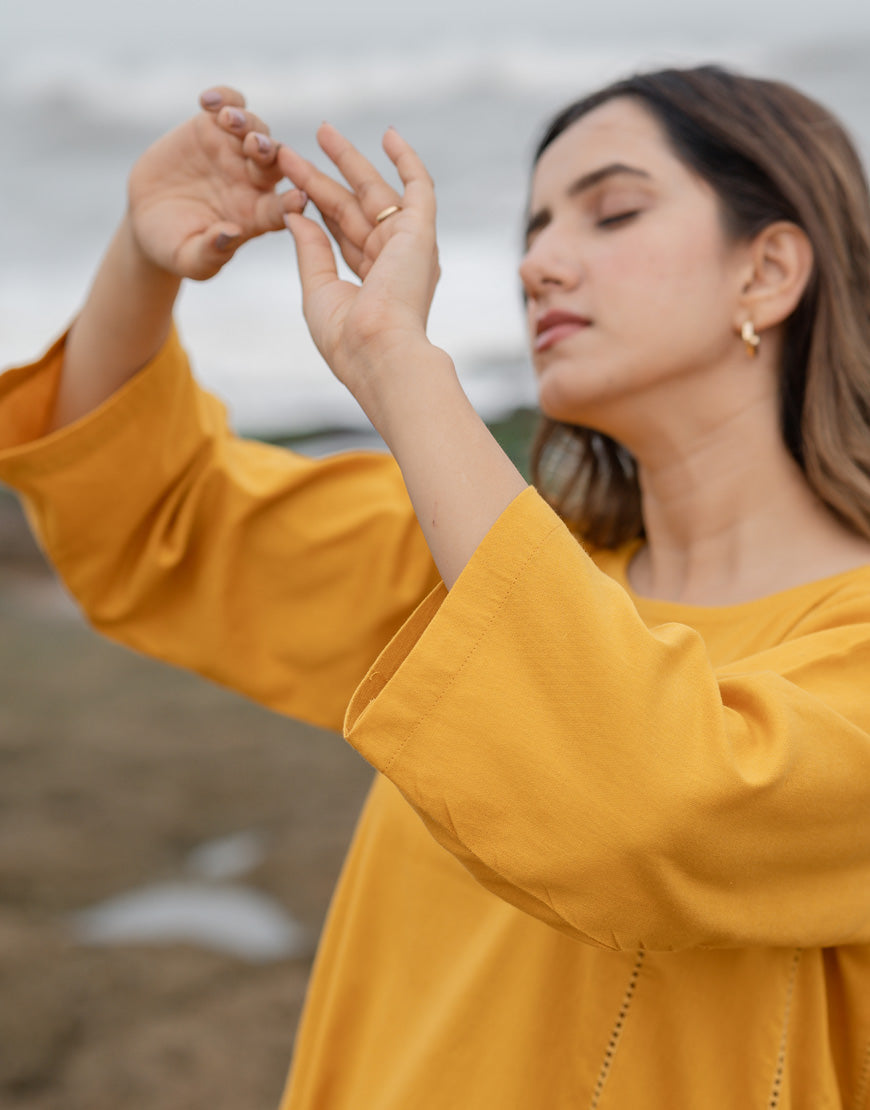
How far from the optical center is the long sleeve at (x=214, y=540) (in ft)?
3.70

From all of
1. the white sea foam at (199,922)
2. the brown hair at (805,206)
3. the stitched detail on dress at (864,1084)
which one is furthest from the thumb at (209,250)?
the white sea foam at (199,922)

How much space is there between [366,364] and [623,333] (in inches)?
13.1

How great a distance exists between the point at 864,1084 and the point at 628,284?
683 millimetres

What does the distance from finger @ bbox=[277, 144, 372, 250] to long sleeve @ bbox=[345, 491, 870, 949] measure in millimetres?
375

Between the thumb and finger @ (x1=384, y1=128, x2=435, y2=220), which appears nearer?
finger @ (x1=384, y1=128, x2=435, y2=220)

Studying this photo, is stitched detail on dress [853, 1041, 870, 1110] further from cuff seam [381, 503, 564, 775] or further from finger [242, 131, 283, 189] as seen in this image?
finger [242, 131, 283, 189]

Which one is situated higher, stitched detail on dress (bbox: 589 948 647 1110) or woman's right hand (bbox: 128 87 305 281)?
woman's right hand (bbox: 128 87 305 281)

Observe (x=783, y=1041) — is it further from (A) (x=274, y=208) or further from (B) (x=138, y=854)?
(B) (x=138, y=854)

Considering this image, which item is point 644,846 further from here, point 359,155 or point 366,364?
point 359,155

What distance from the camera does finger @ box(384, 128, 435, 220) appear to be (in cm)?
85

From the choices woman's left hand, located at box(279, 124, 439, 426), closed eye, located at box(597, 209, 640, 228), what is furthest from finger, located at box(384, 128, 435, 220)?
closed eye, located at box(597, 209, 640, 228)

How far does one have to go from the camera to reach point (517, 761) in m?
0.63

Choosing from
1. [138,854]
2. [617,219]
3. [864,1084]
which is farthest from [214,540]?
[138,854]

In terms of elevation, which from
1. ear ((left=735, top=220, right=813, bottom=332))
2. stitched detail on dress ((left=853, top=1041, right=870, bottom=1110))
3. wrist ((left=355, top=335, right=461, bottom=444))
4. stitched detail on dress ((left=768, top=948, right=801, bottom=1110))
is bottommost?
stitched detail on dress ((left=853, top=1041, right=870, bottom=1110))
